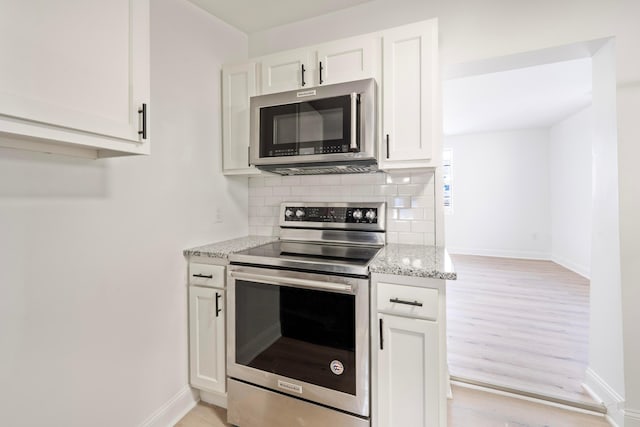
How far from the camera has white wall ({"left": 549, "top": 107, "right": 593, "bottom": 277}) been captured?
4.70 m

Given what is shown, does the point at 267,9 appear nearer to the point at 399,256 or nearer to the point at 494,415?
the point at 399,256

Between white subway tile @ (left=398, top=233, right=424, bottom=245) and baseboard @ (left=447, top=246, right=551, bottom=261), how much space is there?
17.9ft

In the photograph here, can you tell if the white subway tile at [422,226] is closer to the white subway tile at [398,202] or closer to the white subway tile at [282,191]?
the white subway tile at [398,202]

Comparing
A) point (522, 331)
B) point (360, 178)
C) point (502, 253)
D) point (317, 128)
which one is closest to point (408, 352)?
point (360, 178)

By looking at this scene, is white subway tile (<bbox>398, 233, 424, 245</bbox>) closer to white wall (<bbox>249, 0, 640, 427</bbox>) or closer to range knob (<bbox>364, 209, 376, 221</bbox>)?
range knob (<bbox>364, 209, 376, 221</bbox>)

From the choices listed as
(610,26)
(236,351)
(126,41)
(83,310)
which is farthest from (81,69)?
(610,26)

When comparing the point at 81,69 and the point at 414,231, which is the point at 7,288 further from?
the point at 414,231

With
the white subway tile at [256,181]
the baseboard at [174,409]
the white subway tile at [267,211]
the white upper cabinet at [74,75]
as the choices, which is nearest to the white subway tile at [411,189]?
the white subway tile at [267,211]

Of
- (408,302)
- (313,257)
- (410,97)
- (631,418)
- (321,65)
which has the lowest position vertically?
(631,418)

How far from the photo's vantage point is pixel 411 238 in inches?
76.8

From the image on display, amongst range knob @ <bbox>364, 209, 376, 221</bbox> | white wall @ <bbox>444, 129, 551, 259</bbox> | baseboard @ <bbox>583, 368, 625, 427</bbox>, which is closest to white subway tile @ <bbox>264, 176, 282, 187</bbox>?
range knob @ <bbox>364, 209, 376, 221</bbox>

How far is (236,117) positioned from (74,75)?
3.76 feet

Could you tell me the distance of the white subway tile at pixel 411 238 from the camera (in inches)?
75.9

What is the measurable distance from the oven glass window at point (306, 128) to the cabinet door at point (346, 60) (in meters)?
0.25
